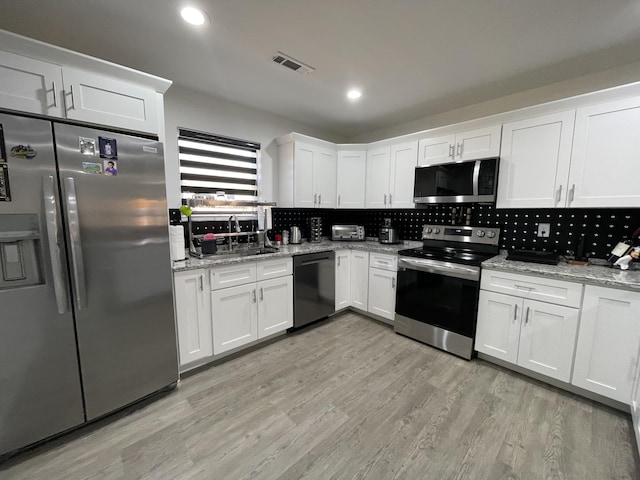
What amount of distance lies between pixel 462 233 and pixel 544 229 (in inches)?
27.5

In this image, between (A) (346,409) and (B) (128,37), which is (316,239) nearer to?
(A) (346,409)

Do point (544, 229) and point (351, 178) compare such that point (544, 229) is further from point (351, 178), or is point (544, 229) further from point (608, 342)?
point (351, 178)

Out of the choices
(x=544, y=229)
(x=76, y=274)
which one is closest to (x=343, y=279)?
(x=544, y=229)

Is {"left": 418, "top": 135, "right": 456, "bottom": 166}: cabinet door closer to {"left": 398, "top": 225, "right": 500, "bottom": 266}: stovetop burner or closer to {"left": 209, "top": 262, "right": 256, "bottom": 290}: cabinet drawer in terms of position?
{"left": 398, "top": 225, "right": 500, "bottom": 266}: stovetop burner

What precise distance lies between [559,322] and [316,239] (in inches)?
100

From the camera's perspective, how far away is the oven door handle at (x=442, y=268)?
2281 millimetres

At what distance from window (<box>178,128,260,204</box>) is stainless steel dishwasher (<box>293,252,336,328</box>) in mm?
1101

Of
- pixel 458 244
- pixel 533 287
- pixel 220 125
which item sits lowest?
pixel 533 287

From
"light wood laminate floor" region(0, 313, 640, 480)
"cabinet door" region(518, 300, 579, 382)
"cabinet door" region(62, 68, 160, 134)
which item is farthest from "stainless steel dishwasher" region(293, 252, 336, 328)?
"cabinet door" region(518, 300, 579, 382)

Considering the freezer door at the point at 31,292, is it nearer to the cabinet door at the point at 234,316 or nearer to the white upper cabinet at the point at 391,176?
the cabinet door at the point at 234,316

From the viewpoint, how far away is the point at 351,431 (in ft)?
5.34

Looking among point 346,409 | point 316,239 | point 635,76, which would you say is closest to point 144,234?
point 346,409

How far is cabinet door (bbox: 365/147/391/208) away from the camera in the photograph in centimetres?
326

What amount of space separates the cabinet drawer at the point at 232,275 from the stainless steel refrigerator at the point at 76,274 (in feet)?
1.28
